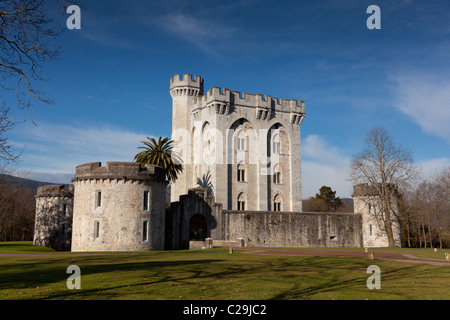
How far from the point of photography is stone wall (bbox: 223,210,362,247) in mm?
44219

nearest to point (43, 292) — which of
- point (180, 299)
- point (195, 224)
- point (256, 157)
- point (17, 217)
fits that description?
point (180, 299)

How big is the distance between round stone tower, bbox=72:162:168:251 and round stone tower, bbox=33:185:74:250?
11420mm

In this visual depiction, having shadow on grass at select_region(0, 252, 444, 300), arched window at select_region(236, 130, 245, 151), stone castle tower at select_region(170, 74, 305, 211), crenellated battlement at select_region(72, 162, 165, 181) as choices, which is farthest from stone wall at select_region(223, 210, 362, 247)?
shadow on grass at select_region(0, 252, 444, 300)

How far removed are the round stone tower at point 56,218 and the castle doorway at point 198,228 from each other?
48.4 feet

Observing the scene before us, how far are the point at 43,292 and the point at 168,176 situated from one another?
38.9m

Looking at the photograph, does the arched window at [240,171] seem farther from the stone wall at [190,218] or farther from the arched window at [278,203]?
the stone wall at [190,218]

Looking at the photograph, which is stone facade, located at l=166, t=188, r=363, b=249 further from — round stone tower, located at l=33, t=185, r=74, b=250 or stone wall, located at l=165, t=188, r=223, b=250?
round stone tower, located at l=33, t=185, r=74, b=250

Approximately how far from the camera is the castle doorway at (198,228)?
4331 cm

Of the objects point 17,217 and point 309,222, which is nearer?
point 309,222

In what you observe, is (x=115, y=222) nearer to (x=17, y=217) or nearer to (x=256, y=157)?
(x=256, y=157)

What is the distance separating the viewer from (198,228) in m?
43.5

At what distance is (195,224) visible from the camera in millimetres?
43469

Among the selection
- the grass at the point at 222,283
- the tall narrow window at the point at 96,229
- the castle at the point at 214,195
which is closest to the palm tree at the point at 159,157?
the castle at the point at 214,195
